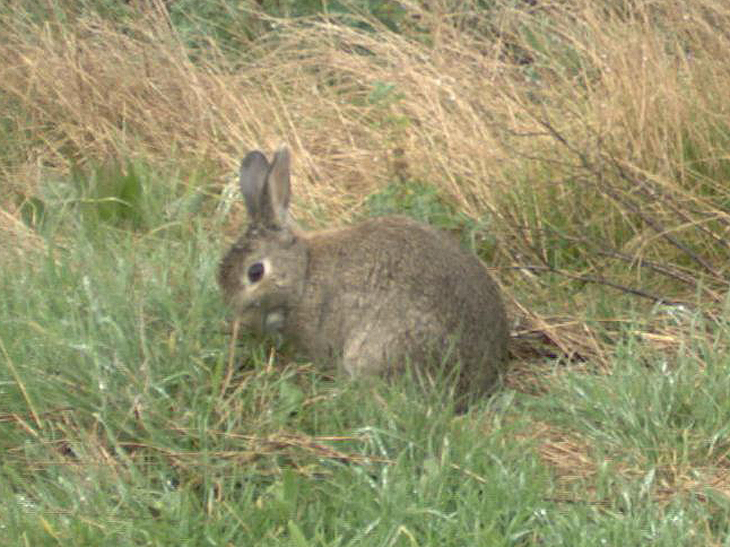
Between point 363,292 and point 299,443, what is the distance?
863 millimetres

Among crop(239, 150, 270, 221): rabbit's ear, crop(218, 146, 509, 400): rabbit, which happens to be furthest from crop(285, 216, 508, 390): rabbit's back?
crop(239, 150, 270, 221): rabbit's ear

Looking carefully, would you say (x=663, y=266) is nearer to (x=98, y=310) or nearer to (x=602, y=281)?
(x=602, y=281)

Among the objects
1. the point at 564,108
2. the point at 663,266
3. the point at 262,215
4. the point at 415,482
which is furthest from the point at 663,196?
the point at 415,482

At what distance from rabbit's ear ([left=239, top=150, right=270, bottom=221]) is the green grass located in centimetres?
39

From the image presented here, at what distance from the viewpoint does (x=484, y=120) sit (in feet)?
20.4

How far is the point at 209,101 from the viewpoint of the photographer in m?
6.61

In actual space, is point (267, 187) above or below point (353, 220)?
above

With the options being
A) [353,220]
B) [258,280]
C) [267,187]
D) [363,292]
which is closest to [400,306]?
[363,292]

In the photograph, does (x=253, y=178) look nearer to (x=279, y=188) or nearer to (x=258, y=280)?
(x=279, y=188)

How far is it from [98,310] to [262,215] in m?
0.81

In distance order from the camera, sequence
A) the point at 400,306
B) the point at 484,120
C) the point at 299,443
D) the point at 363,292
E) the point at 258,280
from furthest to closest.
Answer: the point at 484,120 → the point at 258,280 → the point at 363,292 → the point at 400,306 → the point at 299,443

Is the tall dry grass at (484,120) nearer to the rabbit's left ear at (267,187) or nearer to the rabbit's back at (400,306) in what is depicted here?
the rabbit's back at (400,306)

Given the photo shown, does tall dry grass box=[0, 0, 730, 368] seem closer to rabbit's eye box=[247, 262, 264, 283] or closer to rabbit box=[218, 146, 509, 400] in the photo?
rabbit box=[218, 146, 509, 400]

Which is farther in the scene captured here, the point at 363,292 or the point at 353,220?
the point at 353,220
